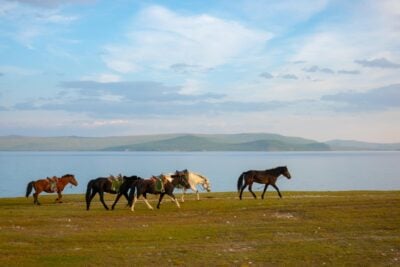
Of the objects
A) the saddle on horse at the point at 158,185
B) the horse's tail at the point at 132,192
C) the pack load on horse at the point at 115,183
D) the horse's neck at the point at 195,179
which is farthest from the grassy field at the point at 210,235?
the horse's neck at the point at 195,179

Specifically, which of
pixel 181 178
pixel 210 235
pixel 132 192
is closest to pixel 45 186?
pixel 132 192

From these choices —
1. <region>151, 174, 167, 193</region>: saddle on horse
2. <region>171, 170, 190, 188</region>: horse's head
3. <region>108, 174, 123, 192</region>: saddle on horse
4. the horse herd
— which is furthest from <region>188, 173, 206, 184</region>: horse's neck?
<region>108, 174, 123, 192</region>: saddle on horse

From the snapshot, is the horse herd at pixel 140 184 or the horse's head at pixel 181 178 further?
the horse's head at pixel 181 178

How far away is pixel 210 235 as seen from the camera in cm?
1834

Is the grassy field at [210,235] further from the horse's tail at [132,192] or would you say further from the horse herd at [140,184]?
the horse herd at [140,184]

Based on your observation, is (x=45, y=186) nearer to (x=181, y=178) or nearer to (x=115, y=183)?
(x=115, y=183)

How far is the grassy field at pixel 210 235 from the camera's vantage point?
14.4m

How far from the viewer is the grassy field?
1438 cm

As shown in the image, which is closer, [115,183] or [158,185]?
[158,185]

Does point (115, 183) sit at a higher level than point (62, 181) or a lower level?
higher

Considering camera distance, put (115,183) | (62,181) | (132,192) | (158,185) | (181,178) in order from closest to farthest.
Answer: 1. (132,192)
2. (158,185)
3. (115,183)
4. (181,178)
5. (62,181)

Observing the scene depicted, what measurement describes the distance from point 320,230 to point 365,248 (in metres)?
3.59

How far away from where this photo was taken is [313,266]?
13.6 m

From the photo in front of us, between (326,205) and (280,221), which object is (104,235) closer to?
(280,221)
